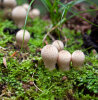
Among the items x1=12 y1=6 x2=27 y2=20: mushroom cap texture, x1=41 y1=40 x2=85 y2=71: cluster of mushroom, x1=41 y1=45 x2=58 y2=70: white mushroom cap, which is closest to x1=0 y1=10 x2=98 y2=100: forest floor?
x1=41 y1=40 x2=85 y2=71: cluster of mushroom

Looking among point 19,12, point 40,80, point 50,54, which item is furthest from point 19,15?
point 40,80

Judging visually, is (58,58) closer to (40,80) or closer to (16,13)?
(40,80)

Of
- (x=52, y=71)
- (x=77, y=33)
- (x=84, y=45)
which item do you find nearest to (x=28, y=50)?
(x=52, y=71)

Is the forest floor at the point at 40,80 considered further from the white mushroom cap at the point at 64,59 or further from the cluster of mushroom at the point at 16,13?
the cluster of mushroom at the point at 16,13

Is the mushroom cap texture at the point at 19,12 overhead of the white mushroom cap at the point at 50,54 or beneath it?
overhead

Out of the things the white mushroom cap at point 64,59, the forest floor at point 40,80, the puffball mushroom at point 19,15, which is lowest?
the forest floor at point 40,80

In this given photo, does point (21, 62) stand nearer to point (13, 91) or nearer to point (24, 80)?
point (24, 80)

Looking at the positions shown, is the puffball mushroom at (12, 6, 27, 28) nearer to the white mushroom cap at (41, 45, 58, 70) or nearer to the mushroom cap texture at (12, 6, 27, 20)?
the mushroom cap texture at (12, 6, 27, 20)

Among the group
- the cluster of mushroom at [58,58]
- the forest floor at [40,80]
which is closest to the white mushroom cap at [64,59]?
the cluster of mushroom at [58,58]
